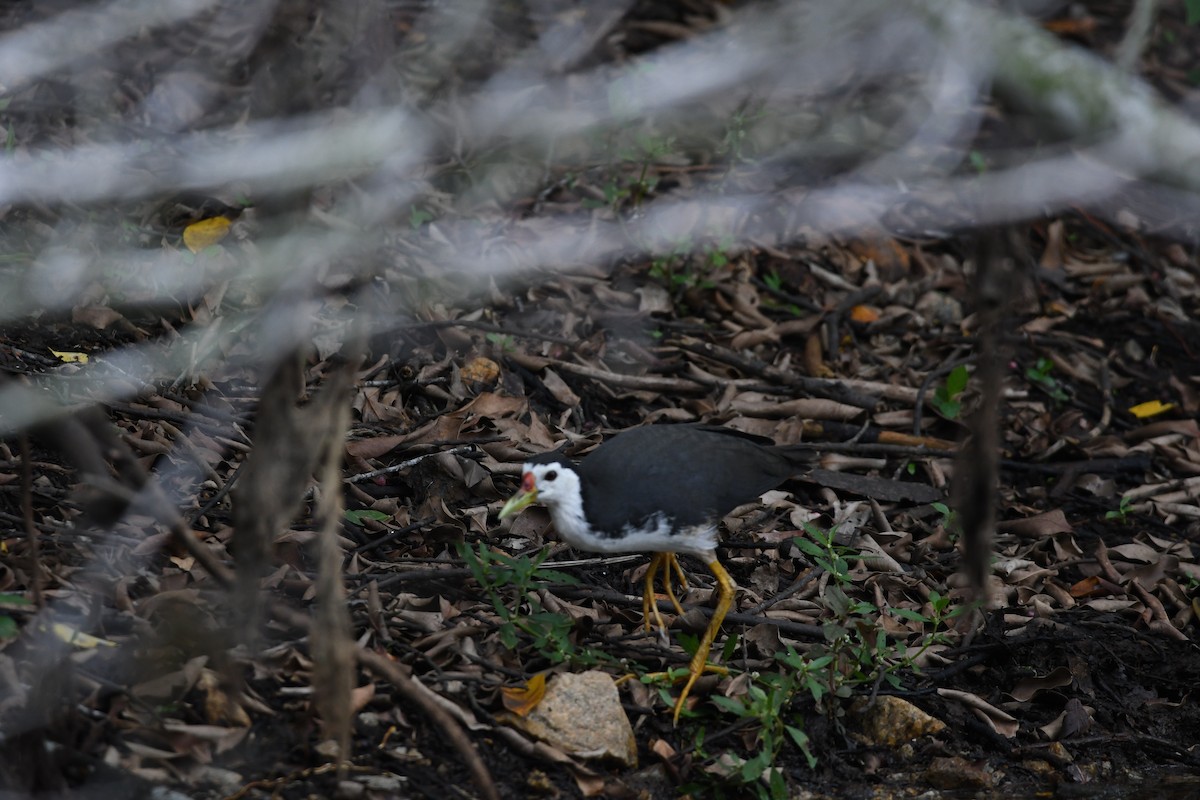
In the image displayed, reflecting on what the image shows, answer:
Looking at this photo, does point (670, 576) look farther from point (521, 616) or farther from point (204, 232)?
point (204, 232)

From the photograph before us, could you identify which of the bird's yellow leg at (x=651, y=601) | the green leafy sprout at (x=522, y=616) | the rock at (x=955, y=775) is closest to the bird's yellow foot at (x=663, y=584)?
the bird's yellow leg at (x=651, y=601)

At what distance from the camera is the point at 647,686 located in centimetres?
440

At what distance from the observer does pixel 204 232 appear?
5.98m

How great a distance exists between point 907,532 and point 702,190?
8.80 feet

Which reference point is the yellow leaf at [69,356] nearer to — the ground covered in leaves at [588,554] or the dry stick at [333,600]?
the ground covered in leaves at [588,554]

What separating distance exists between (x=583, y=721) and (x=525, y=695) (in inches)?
8.7

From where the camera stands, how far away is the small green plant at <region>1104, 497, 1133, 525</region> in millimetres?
5699

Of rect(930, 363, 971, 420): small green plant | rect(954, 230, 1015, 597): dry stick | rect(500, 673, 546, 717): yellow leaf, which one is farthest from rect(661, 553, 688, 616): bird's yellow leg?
rect(954, 230, 1015, 597): dry stick

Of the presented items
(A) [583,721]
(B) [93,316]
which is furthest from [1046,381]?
(B) [93,316]

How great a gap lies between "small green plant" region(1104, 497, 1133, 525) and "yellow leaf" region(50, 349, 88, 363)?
4700 millimetres

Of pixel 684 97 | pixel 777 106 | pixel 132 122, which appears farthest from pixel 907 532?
pixel 132 122

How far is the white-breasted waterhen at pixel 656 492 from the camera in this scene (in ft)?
14.4

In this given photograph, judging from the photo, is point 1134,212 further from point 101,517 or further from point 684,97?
point 101,517

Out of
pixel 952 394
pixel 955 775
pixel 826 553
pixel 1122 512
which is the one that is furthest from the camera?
pixel 952 394
